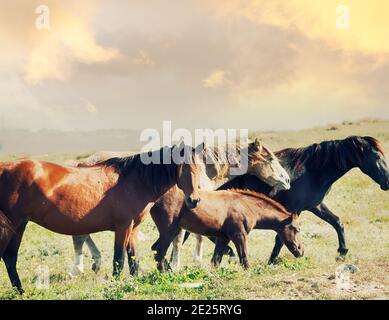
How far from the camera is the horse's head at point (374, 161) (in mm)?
13547

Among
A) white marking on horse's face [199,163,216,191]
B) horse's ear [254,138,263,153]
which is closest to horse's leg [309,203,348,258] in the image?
horse's ear [254,138,263,153]

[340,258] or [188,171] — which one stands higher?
[188,171]

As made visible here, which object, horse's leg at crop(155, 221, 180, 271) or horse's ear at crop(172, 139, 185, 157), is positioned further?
horse's leg at crop(155, 221, 180, 271)

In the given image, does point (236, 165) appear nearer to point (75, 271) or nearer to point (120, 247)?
point (120, 247)

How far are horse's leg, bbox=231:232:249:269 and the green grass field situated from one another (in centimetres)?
22

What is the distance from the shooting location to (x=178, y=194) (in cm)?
1178

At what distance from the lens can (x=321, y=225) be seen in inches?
794

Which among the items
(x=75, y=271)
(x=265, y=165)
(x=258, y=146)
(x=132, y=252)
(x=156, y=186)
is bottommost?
(x=75, y=271)

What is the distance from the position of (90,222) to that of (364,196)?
1658cm

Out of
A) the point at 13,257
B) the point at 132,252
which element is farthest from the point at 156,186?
the point at 13,257

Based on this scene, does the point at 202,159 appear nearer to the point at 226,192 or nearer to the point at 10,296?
the point at 226,192

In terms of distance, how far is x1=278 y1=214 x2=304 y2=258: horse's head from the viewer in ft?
40.8

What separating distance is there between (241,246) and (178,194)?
1.70m

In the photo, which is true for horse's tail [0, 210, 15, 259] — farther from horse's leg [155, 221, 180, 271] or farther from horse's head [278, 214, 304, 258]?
horse's head [278, 214, 304, 258]
